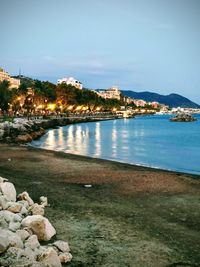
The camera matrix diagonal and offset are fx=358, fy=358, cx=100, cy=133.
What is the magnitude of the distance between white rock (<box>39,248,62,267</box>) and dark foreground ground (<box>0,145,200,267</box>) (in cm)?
75

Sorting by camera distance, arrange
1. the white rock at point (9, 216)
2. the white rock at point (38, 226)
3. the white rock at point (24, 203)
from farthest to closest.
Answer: the white rock at point (24, 203) < the white rock at point (9, 216) < the white rock at point (38, 226)

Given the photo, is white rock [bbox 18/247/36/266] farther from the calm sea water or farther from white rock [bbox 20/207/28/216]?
the calm sea water

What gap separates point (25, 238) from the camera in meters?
8.18

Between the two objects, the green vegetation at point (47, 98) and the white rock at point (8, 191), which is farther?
the green vegetation at point (47, 98)

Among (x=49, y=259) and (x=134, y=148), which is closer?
(x=49, y=259)

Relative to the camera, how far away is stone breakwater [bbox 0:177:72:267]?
6.78 meters

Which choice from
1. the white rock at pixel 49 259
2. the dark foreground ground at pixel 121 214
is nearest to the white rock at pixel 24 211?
the dark foreground ground at pixel 121 214

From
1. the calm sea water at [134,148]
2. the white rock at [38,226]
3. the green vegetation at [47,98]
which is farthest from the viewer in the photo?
the green vegetation at [47,98]

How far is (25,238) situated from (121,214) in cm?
466

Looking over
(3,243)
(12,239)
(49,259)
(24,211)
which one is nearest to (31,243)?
(12,239)

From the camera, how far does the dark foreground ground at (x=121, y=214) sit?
29.0ft

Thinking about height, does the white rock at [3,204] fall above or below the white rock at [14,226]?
above

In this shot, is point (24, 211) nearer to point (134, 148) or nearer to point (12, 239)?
point (12, 239)

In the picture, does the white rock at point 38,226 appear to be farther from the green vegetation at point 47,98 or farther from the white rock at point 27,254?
the green vegetation at point 47,98
